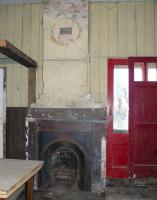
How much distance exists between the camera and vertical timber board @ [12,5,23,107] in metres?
4.75

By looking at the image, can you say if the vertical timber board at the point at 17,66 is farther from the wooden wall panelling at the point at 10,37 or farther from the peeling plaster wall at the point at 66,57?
the peeling plaster wall at the point at 66,57

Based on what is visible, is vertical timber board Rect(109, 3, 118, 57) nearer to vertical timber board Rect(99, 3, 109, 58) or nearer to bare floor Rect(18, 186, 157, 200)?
vertical timber board Rect(99, 3, 109, 58)

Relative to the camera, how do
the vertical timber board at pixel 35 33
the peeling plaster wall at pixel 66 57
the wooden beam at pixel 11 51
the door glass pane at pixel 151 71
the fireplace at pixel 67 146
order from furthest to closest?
the vertical timber board at pixel 35 33 < the door glass pane at pixel 151 71 < the peeling plaster wall at pixel 66 57 < the fireplace at pixel 67 146 < the wooden beam at pixel 11 51

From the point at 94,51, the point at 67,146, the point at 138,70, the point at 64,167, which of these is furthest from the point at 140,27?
the point at 64,167

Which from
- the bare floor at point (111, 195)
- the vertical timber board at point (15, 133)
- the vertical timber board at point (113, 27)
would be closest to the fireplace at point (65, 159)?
the bare floor at point (111, 195)

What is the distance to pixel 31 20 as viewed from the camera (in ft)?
15.7

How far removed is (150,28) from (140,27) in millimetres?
177

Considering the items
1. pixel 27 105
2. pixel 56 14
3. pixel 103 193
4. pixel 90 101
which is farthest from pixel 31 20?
pixel 103 193

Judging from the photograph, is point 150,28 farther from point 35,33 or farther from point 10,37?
point 10,37

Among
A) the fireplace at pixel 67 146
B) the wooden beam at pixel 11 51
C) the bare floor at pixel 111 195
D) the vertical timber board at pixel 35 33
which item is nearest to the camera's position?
the wooden beam at pixel 11 51

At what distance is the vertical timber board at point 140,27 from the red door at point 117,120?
0.34 metres

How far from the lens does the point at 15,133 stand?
4652 millimetres

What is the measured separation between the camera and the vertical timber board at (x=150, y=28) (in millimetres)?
4555

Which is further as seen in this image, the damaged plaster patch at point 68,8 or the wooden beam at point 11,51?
the damaged plaster patch at point 68,8
